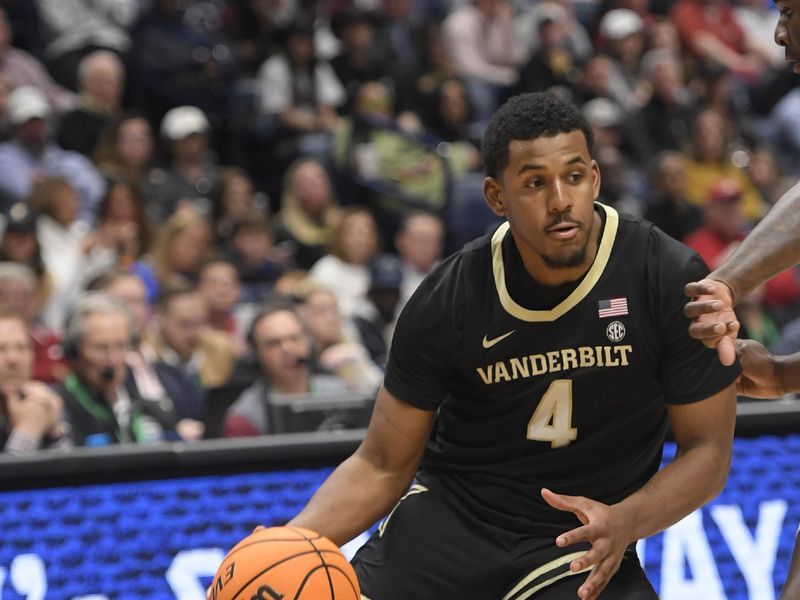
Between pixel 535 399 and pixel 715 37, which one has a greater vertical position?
pixel 715 37

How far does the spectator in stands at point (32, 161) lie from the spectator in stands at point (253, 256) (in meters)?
0.90

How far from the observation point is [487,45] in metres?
11.7

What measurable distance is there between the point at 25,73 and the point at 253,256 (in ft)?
7.22

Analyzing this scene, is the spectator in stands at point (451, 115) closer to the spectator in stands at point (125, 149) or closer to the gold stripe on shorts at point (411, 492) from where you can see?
the spectator in stands at point (125, 149)

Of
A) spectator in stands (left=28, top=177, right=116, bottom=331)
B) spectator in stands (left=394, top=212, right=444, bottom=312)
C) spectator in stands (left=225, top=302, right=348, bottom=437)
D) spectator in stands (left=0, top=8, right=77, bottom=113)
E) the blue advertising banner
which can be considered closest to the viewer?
the blue advertising banner

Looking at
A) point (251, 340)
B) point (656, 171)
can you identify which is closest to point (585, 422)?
point (251, 340)

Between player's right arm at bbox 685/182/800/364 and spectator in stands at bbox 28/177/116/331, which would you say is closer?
player's right arm at bbox 685/182/800/364

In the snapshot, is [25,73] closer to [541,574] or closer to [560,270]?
[560,270]

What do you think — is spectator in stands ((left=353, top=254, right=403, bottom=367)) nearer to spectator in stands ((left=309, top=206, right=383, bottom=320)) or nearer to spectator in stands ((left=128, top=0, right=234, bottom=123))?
spectator in stands ((left=309, top=206, right=383, bottom=320))

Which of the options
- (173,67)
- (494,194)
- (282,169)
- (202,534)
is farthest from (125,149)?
(494,194)

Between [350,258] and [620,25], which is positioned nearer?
[350,258]

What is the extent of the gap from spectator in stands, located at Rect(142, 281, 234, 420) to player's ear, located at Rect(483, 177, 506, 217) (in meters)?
3.33

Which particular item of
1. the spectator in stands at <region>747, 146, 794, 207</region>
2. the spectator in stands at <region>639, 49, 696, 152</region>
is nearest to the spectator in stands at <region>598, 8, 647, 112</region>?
the spectator in stands at <region>639, 49, 696, 152</region>

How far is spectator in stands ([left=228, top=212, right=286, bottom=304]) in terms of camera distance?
8.47 m
